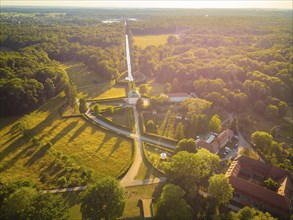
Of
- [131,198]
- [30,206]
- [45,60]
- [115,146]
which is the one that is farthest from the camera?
[45,60]

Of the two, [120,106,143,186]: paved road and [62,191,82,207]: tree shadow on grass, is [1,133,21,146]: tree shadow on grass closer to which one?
[62,191,82,207]: tree shadow on grass

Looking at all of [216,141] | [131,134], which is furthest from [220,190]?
[131,134]

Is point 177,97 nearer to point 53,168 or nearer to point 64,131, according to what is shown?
point 64,131

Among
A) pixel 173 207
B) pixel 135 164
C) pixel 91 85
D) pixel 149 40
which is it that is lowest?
pixel 135 164

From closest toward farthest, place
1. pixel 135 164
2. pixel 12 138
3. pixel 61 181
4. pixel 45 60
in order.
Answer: pixel 61 181
pixel 135 164
pixel 12 138
pixel 45 60

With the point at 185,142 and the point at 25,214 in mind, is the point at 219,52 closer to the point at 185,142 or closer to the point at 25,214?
the point at 185,142

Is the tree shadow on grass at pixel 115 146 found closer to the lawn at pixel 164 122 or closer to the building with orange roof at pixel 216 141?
the lawn at pixel 164 122
